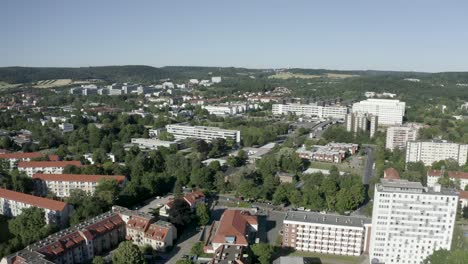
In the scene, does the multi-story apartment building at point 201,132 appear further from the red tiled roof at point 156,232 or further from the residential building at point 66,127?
the red tiled roof at point 156,232

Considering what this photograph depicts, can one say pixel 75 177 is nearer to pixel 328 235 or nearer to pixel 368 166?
pixel 328 235

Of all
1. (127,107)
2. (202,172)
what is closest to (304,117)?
(127,107)

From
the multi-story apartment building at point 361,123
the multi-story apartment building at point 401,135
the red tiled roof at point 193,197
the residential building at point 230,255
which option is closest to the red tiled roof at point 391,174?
the multi-story apartment building at point 401,135

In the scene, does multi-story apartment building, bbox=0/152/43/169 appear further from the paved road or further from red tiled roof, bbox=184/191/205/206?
the paved road

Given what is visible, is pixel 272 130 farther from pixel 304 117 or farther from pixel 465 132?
pixel 465 132

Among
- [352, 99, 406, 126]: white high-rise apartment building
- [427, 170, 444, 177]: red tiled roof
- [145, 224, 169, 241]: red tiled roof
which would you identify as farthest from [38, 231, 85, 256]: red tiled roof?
[352, 99, 406, 126]: white high-rise apartment building

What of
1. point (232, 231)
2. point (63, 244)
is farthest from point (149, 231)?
point (232, 231)
